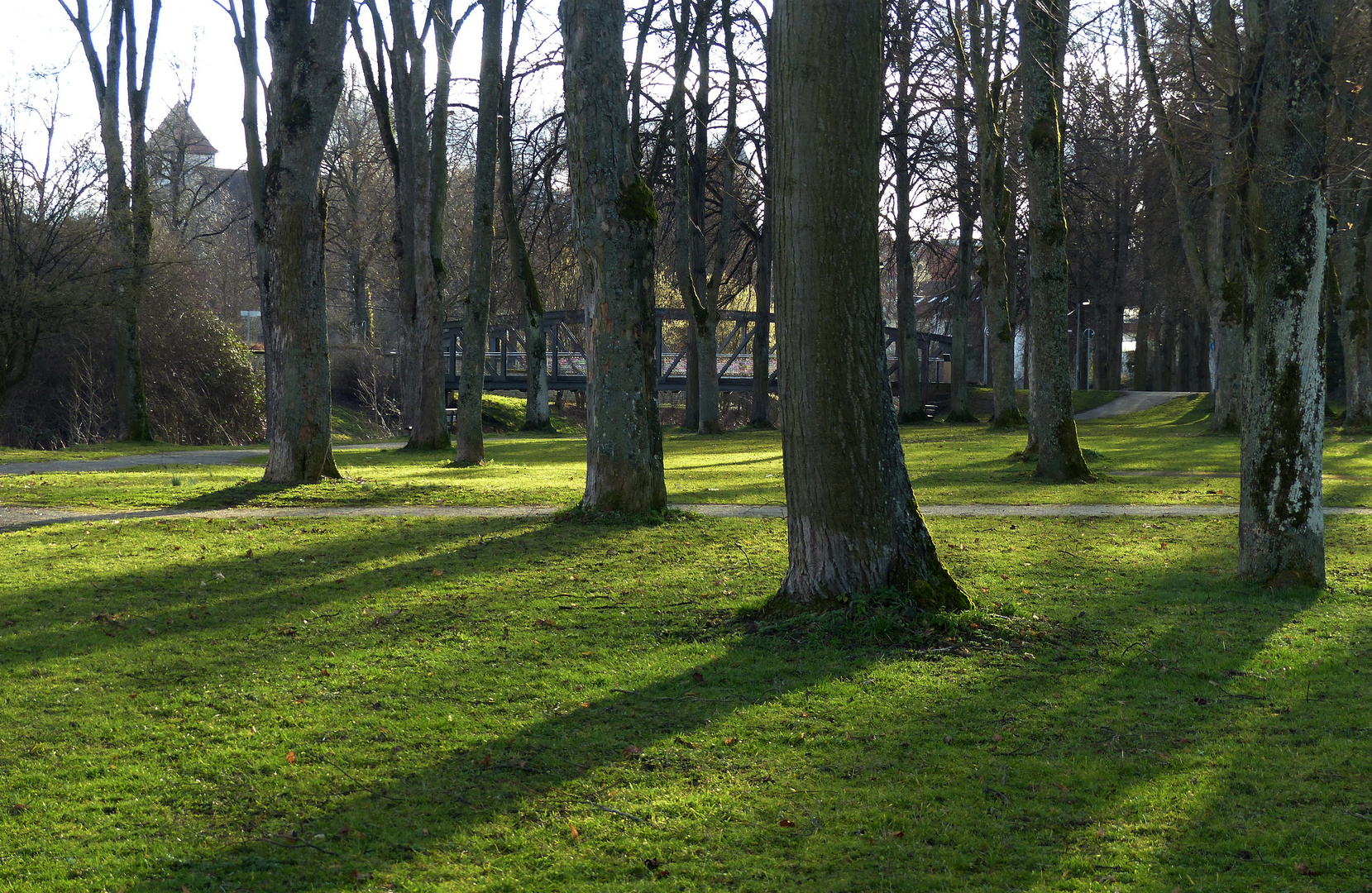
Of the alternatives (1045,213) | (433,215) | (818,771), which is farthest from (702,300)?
(818,771)

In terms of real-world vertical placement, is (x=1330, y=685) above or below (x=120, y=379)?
below

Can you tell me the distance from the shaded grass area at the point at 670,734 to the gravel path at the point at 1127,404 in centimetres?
3123

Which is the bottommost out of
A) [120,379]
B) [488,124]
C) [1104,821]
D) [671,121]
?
[1104,821]

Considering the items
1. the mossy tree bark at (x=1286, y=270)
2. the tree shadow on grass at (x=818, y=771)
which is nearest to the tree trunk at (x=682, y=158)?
the mossy tree bark at (x=1286, y=270)

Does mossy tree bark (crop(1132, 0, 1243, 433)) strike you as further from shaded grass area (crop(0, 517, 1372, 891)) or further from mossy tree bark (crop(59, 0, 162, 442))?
mossy tree bark (crop(59, 0, 162, 442))


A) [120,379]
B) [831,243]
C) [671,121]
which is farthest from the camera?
[671,121]

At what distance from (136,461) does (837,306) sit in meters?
15.3

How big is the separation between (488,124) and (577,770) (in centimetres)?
1405

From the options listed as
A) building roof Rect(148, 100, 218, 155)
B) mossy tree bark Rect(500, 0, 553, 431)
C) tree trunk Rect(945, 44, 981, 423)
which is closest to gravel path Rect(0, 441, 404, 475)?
mossy tree bark Rect(500, 0, 553, 431)

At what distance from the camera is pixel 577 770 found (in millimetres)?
4199

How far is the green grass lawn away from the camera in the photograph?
12.8 metres

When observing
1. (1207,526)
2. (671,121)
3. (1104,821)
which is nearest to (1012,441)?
(671,121)

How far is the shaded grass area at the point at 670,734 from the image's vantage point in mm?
3436

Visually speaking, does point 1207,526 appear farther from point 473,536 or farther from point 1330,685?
point 473,536
